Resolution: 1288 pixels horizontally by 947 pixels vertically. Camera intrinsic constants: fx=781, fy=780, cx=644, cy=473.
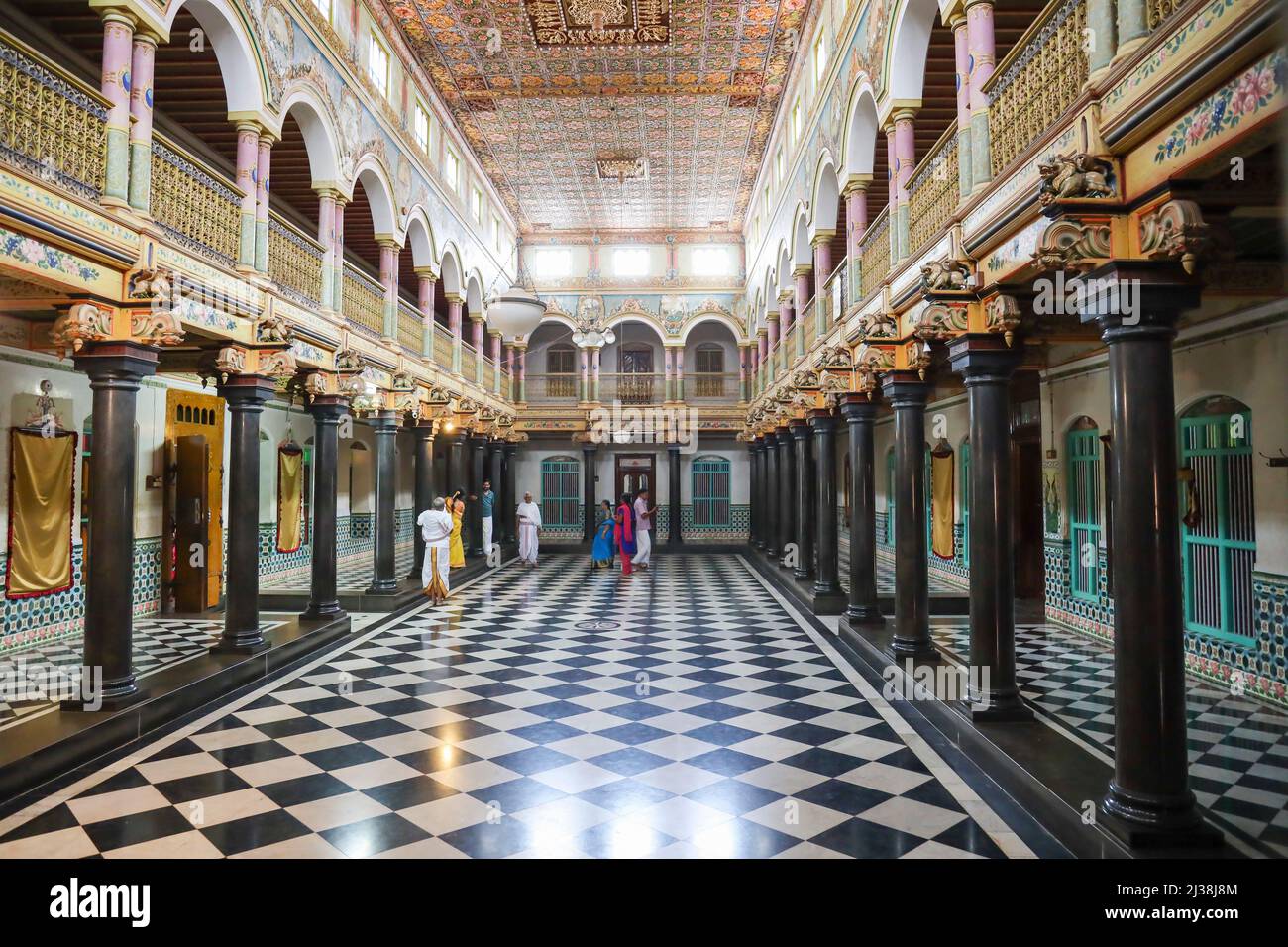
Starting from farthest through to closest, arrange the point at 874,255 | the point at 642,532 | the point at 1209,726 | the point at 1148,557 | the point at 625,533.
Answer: the point at 642,532
the point at 625,533
the point at 874,255
the point at 1209,726
the point at 1148,557

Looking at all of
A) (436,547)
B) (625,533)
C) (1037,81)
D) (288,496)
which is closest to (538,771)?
(1037,81)

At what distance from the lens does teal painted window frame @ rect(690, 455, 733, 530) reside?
81.2 ft

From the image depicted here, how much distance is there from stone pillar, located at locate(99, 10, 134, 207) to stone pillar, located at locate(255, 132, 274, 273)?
2.11 metres

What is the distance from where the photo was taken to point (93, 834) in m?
4.51

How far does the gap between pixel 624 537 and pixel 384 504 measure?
6.46 m

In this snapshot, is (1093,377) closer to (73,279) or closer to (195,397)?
(73,279)

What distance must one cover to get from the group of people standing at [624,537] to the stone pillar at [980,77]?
11979 mm

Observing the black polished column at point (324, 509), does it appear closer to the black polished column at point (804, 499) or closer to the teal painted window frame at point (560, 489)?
the black polished column at point (804, 499)

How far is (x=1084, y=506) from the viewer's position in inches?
395

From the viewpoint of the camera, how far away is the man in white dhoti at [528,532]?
19.5 metres

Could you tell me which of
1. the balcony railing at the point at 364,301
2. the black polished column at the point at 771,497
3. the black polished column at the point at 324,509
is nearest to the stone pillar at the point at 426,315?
the balcony railing at the point at 364,301

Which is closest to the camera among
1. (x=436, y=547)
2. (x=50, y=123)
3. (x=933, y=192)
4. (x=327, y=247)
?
(x=50, y=123)

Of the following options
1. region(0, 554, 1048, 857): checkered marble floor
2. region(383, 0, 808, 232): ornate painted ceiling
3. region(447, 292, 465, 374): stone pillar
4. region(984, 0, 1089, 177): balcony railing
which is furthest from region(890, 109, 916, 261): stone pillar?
region(447, 292, 465, 374): stone pillar

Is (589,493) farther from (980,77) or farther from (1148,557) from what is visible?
(1148,557)
